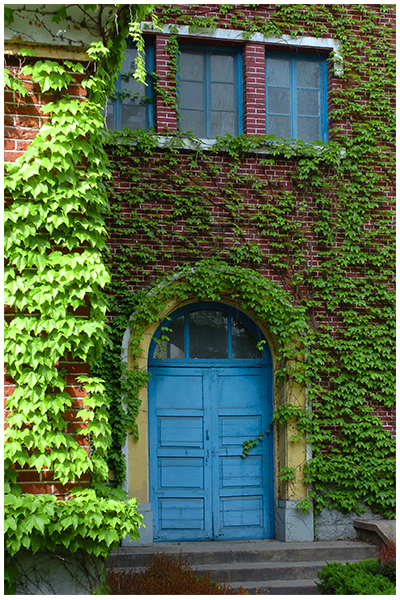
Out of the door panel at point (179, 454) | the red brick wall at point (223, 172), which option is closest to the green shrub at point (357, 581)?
the door panel at point (179, 454)

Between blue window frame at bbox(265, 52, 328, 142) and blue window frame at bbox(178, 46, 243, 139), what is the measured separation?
465 millimetres

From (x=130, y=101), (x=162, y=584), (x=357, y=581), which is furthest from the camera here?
(x=130, y=101)

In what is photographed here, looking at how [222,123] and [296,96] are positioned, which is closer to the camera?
A: [222,123]

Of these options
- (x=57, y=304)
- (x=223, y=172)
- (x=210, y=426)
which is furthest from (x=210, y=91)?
(x=57, y=304)

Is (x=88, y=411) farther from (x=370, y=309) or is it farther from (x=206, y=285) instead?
(x=370, y=309)

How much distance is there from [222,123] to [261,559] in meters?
5.67

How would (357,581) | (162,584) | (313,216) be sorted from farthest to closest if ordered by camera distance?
(313,216)
(162,584)
(357,581)

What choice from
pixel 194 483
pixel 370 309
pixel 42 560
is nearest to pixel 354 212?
pixel 370 309

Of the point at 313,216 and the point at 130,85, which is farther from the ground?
the point at 130,85

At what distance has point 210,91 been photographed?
7750 mm

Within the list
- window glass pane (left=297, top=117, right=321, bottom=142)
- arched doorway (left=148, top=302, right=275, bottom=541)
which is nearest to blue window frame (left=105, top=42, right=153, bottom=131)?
window glass pane (left=297, top=117, right=321, bottom=142)

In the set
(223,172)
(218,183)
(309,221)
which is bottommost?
(309,221)

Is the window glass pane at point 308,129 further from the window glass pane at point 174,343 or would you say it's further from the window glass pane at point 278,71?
the window glass pane at point 174,343

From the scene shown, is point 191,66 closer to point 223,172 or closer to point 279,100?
point 279,100
